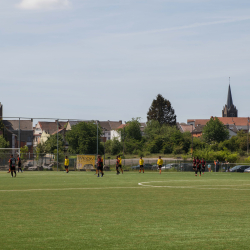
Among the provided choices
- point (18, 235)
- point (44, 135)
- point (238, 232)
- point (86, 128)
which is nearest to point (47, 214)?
point (18, 235)

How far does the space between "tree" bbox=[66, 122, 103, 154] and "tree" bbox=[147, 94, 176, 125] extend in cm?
3391

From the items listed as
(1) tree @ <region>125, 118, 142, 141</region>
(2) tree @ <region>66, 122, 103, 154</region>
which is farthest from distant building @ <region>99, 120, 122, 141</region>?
(2) tree @ <region>66, 122, 103, 154</region>

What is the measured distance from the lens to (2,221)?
9.49m

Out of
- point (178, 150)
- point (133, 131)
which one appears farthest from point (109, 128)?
point (178, 150)

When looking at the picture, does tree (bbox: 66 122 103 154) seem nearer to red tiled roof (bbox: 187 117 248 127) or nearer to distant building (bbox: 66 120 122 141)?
distant building (bbox: 66 120 122 141)

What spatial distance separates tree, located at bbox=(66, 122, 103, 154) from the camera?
10021 cm

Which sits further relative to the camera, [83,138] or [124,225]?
[83,138]

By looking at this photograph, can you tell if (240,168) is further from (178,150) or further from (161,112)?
(161,112)

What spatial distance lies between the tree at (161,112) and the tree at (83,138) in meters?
33.9

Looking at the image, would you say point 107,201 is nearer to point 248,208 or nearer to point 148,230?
point 248,208

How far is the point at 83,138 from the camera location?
101875 millimetres

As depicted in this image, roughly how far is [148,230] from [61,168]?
175ft

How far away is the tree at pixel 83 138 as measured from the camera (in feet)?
329

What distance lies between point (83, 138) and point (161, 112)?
39.1 m
